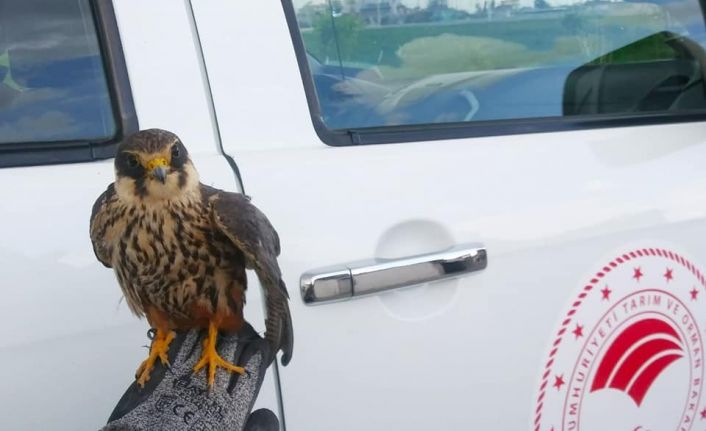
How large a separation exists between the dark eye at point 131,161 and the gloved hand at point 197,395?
12.7 inches

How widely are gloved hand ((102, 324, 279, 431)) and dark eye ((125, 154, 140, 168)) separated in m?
0.32

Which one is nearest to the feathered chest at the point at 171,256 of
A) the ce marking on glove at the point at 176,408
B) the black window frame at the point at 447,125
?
the ce marking on glove at the point at 176,408

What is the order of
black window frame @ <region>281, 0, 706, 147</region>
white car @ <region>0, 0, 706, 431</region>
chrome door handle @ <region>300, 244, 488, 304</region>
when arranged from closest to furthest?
white car @ <region>0, 0, 706, 431</region>
chrome door handle @ <region>300, 244, 488, 304</region>
black window frame @ <region>281, 0, 706, 147</region>

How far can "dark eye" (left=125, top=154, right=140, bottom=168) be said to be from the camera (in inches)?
64.1

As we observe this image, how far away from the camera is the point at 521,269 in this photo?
2107mm

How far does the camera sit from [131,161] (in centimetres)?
163

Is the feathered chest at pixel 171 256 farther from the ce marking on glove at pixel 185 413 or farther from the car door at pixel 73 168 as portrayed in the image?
the ce marking on glove at pixel 185 413

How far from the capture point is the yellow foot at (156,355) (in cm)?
163

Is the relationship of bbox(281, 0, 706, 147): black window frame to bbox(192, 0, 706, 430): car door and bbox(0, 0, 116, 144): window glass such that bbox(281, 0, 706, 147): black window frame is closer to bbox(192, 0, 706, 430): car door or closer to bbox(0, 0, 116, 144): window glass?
bbox(192, 0, 706, 430): car door

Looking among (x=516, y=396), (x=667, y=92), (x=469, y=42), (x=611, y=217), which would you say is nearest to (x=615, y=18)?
(x=667, y=92)

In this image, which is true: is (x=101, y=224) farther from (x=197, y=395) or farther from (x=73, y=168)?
(x=197, y=395)

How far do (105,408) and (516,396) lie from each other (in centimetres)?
89

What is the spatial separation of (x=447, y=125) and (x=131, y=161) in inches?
32.2

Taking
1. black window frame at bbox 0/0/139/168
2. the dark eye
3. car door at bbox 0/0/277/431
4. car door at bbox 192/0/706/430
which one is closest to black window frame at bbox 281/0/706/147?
car door at bbox 192/0/706/430
